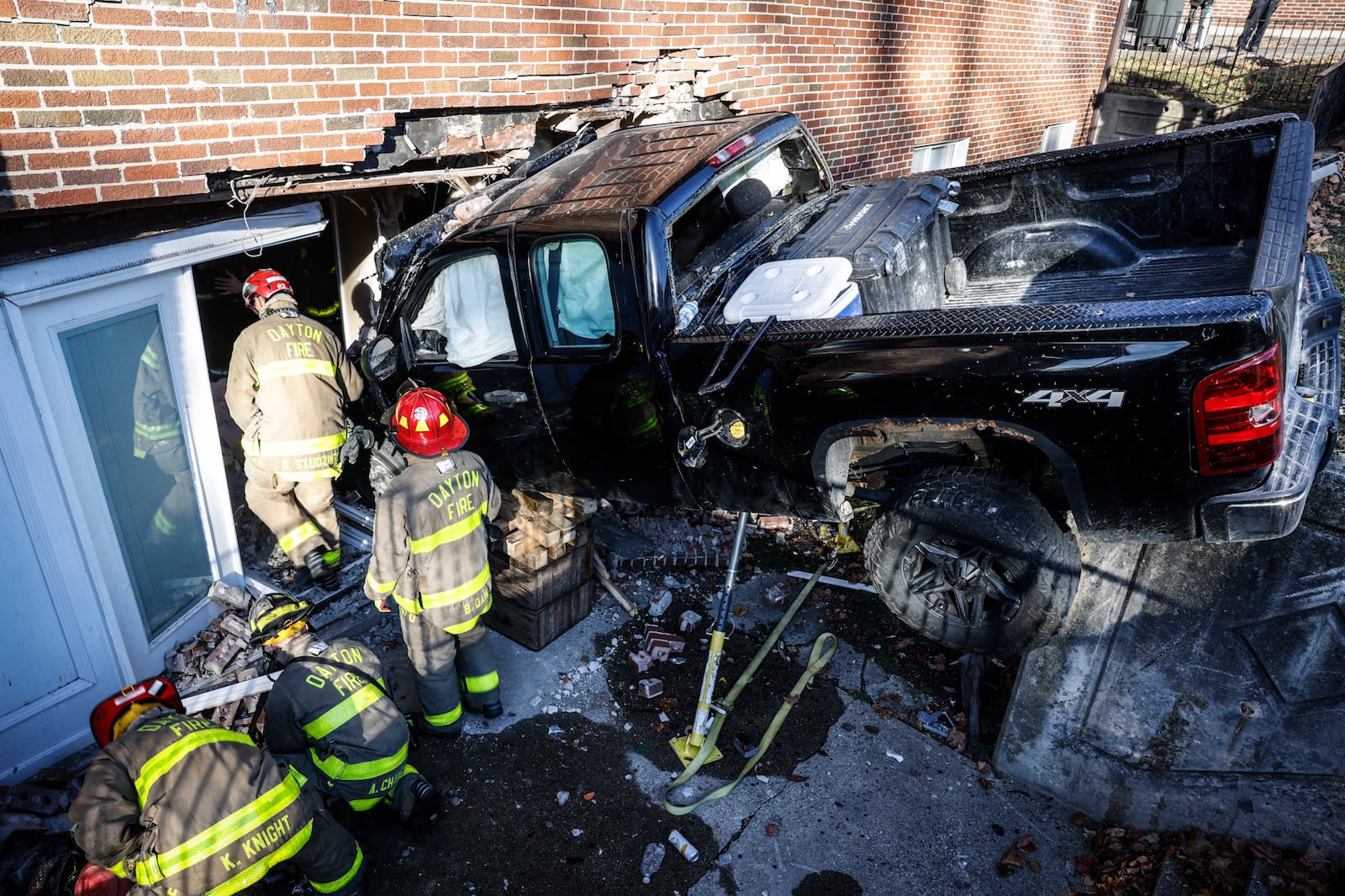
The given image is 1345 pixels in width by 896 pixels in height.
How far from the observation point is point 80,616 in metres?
3.62

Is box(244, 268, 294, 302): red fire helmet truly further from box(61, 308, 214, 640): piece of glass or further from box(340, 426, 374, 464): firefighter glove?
box(340, 426, 374, 464): firefighter glove

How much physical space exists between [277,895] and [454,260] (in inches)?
115

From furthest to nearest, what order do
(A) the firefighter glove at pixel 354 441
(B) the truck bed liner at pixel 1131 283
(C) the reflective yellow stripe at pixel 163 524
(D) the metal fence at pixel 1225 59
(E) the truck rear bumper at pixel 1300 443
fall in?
(D) the metal fence at pixel 1225 59, (A) the firefighter glove at pixel 354 441, (C) the reflective yellow stripe at pixel 163 524, (B) the truck bed liner at pixel 1131 283, (E) the truck rear bumper at pixel 1300 443

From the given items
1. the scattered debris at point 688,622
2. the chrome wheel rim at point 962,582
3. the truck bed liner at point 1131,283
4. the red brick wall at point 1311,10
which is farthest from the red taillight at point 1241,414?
the red brick wall at point 1311,10

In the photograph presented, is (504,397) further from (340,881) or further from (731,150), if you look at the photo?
(340,881)

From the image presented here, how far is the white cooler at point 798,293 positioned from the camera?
3287mm

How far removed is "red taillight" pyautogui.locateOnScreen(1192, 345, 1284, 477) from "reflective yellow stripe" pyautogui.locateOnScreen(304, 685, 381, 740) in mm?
3132

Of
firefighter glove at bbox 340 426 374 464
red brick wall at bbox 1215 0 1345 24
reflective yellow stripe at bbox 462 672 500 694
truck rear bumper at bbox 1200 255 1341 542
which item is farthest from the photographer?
red brick wall at bbox 1215 0 1345 24

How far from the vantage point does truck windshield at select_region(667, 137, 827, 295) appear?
12.8ft

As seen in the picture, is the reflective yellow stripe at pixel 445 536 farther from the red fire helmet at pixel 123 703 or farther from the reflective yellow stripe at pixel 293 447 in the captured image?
the reflective yellow stripe at pixel 293 447

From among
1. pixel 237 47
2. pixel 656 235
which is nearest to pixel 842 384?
pixel 656 235

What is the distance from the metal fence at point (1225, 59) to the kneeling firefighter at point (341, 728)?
13401 millimetres

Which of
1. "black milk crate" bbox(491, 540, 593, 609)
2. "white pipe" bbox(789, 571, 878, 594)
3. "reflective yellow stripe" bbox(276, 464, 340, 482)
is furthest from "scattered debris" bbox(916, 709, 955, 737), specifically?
"reflective yellow stripe" bbox(276, 464, 340, 482)

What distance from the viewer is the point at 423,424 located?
354 cm
